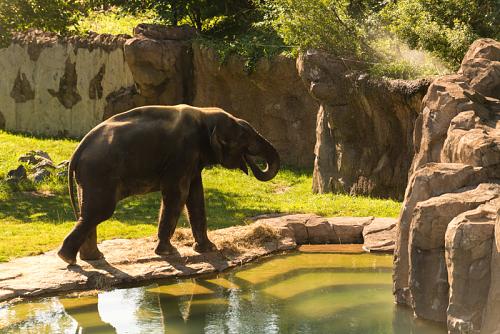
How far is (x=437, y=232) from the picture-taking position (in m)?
8.26

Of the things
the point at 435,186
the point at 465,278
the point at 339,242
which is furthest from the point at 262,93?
the point at 465,278

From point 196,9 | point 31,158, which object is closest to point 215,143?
point 31,158

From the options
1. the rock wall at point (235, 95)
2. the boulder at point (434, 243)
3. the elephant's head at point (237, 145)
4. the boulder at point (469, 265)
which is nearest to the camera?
the boulder at point (469, 265)

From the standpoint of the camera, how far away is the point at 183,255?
446 inches

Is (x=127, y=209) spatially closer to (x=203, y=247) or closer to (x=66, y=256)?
(x=203, y=247)

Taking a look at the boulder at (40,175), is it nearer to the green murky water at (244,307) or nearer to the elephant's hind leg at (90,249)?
the elephant's hind leg at (90,249)

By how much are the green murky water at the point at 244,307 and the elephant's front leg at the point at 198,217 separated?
25.1 inches

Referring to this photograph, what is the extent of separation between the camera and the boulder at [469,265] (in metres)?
7.48

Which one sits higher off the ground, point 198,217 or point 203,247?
point 198,217

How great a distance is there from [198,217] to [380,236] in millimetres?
2530

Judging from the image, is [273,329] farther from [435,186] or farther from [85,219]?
[85,219]

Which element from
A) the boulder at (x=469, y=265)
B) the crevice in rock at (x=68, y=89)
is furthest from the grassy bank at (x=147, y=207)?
the boulder at (x=469, y=265)

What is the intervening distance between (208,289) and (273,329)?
1833mm

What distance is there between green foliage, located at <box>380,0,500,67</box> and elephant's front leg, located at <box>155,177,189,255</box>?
634 cm
